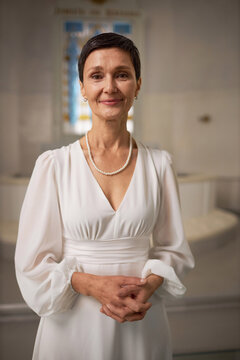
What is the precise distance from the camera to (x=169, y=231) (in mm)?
1273

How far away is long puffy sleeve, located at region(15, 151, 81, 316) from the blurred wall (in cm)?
255

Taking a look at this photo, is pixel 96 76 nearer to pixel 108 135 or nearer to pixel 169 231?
pixel 108 135

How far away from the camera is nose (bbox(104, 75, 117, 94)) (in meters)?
1.07

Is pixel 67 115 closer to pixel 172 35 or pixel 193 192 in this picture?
pixel 193 192

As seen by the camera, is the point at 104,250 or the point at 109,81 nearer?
the point at 109,81

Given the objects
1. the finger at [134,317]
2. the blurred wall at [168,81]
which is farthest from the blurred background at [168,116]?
the finger at [134,317]

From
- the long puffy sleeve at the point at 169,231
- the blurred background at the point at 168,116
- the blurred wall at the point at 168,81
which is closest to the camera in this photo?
the long puffy sleeve at the point at 169,231

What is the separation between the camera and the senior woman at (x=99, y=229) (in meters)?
1.10

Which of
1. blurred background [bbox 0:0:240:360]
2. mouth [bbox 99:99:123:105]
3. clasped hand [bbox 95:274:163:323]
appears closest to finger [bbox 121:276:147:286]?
clasped hand [bbox 95:274:163:323]

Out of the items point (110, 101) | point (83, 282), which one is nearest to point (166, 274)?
point (83, 282)

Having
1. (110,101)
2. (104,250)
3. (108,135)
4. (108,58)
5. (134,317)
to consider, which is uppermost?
(108,58)

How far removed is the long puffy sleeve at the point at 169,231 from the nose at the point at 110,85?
1.02 ft

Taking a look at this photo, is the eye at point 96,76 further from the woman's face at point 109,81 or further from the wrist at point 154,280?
the wrist at point 154,280

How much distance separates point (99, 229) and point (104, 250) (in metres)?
0.08
